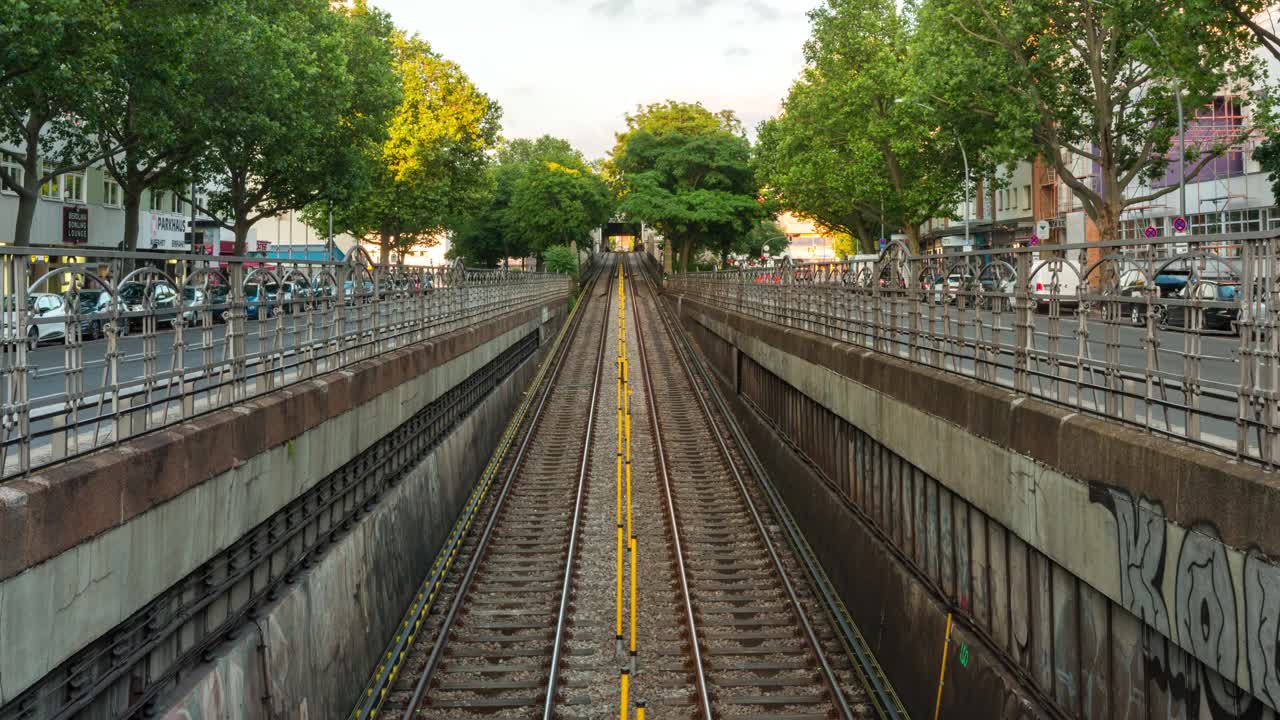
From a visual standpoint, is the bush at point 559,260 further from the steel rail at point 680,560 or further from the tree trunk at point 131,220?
the tree trunk at point 131,220

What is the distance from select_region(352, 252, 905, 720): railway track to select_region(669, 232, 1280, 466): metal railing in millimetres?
3599

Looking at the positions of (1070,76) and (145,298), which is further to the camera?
(1070,76)

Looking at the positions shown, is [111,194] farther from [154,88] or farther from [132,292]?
[132,292]

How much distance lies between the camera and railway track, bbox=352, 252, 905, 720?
485 inches

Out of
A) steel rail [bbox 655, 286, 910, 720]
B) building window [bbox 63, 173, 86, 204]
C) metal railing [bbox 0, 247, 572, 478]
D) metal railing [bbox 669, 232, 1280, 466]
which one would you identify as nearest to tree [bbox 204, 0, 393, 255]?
building window [bbox 63, 173, 86, 204]

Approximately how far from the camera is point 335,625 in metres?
11.5

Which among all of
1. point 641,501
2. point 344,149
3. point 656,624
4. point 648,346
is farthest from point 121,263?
point 648,346

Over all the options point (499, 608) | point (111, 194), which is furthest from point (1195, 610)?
point (111, 194)

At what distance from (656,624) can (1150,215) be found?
46777mm

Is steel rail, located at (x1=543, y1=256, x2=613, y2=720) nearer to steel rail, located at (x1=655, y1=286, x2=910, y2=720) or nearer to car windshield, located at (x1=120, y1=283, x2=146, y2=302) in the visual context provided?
steel rail, located at (x1=655, y1=286, x2=910, y2=720)

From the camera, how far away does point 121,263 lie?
7898 mm

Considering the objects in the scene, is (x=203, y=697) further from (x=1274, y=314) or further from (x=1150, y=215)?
(x=1150, y=215)

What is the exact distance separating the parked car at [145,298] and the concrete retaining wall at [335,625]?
2465 mm

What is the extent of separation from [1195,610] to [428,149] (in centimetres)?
5594
